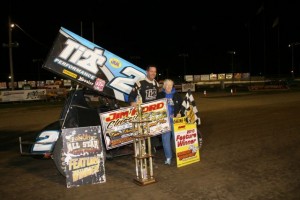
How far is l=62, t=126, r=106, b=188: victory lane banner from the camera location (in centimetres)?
540

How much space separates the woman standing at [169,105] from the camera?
666 cm

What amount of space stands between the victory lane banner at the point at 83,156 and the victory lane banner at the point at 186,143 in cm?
159

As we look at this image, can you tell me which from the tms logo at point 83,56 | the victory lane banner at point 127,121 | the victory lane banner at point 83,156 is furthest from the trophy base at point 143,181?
the tms logo at point 83,56

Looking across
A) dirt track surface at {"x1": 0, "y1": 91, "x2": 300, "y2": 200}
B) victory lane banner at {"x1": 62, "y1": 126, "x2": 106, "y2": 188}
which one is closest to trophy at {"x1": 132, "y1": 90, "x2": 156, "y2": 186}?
dirt track surface at {"x1": 0, "y1": 91, "x2": 300, "y2": 200}

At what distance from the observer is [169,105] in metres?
6.77

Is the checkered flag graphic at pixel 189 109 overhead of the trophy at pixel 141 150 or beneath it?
overhead

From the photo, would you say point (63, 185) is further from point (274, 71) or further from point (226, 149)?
point (274, 71)

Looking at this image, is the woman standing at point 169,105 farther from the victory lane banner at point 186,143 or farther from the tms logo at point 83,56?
the tms logo at point 83,56

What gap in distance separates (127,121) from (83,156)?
3.43ft

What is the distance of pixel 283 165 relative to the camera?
255 inches

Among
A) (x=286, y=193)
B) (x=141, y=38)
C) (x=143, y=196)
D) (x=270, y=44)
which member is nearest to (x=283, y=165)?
(x=286, y=193)

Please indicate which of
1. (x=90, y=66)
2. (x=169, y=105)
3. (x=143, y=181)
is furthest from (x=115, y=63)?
(x=143, y=181)

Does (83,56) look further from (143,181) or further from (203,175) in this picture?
(203,175)

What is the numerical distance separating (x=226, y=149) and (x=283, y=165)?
170 centimetres
